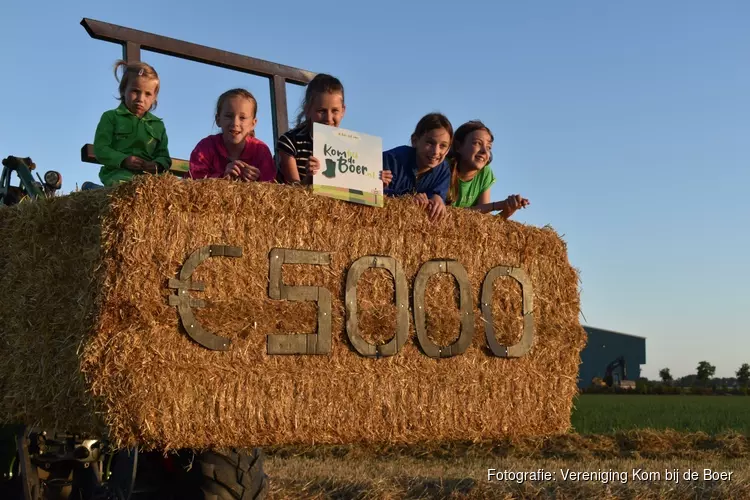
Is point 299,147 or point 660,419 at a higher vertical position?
point 299,147

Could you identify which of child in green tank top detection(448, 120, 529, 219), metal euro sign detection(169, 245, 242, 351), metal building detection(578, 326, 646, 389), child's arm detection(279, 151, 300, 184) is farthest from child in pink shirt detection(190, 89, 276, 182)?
metal building detection(578, 326, 646, 389)

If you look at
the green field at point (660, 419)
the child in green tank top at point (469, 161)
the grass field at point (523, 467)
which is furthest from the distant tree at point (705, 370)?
the child in green tank top at point (469, 161)

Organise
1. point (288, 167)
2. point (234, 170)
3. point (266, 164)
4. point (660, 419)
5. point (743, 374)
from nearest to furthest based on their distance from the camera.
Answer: point (234, 170), point (288, 167), point (266, 164), point (660, 419), point (743, 374)

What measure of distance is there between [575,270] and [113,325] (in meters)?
2.51

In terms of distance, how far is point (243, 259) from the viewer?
11.4ft

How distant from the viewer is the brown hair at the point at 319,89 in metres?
4.75

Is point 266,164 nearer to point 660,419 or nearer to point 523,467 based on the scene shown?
point 523,467

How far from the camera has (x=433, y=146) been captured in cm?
457

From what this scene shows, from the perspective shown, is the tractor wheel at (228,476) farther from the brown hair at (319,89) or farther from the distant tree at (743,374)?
the distant tree at (743,374)

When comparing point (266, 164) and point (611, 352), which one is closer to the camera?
point (266, 164)

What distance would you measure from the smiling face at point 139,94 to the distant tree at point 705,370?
110 feet

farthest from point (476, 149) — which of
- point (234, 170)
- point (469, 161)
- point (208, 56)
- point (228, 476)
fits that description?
point (228, 476)

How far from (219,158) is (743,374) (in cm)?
3316

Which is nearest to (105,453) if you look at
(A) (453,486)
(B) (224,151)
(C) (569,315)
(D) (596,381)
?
(B) (224,151)
